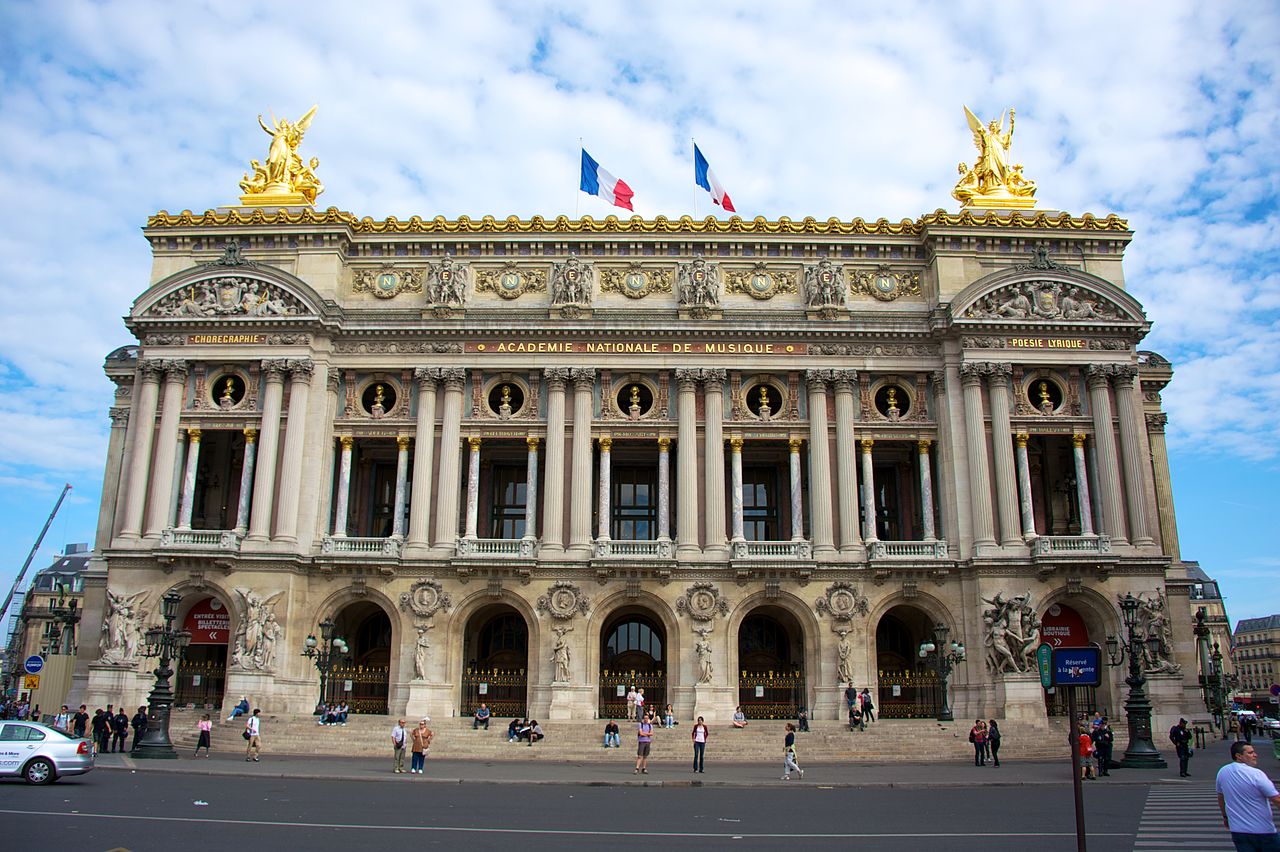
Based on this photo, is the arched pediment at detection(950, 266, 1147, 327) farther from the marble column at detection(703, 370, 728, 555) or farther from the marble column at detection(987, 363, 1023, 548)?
the marble column at detection(703, 370, 728, 555)

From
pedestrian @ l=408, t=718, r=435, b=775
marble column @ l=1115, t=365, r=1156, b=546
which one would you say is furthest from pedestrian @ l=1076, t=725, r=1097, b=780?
pedestrian @ l=408, t=718, r=435, b=775

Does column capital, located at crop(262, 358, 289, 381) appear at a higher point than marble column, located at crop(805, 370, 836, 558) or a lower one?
higher

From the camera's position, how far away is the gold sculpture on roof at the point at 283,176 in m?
50.3

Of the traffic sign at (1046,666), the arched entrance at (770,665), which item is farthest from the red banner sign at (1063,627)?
the traffic sign at (1046,666)

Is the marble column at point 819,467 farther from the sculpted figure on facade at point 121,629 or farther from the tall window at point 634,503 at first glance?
the sculpted figure on facade at point 121,629

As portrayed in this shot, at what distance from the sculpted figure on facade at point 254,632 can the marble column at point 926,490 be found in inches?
1088

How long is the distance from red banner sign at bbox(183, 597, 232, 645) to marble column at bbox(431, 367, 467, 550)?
31.5ft

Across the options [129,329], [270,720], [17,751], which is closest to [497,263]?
[129,329]

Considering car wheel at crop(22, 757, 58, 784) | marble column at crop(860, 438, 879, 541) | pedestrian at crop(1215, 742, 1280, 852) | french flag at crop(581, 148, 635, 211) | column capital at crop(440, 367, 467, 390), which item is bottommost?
car wheel at crop(22, 757, 58, 784)

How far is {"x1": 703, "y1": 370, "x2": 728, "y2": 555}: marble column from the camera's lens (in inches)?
1786

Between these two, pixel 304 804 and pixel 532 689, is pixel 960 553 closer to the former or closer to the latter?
pixel 532 689

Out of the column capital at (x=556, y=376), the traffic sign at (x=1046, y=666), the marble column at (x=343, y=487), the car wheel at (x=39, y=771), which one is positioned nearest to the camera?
the traffic sign at (x=1046, y=666)

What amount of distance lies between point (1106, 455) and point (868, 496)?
1025cm

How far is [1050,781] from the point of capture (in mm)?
28969
